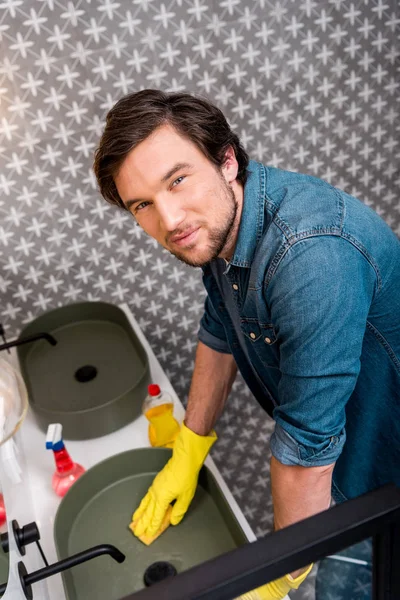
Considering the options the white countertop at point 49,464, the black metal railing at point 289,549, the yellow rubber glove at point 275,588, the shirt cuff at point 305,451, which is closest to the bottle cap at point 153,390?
the white countertop at point 49,464

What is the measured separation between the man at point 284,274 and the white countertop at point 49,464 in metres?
0.17

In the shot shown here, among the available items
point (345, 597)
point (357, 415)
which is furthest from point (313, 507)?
point (345, 597)

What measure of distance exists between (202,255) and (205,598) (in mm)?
738

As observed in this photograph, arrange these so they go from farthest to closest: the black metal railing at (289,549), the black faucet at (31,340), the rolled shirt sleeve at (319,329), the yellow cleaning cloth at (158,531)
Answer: the black faucet at (31,340) < the yellow cleaning cloth at (158,531) < the rolled shirt sleeve at (319,329) < the black metal railing at (289,549)

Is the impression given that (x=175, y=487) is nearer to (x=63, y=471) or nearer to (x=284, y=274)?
(x=63, y=471)

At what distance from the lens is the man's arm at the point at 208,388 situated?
1.42m

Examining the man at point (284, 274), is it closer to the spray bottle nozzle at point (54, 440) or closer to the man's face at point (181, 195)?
the man's face at point (181, 195)

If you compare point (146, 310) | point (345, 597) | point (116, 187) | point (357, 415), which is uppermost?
point (116, 187)

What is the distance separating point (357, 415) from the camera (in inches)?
48.7

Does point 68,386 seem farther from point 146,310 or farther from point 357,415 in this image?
point 357,415

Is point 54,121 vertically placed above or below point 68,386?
above

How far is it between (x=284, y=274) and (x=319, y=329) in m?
0.11

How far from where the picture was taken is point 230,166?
1140 millimetres

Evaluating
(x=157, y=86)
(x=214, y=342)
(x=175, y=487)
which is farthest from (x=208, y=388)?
(x=157, y=86)
